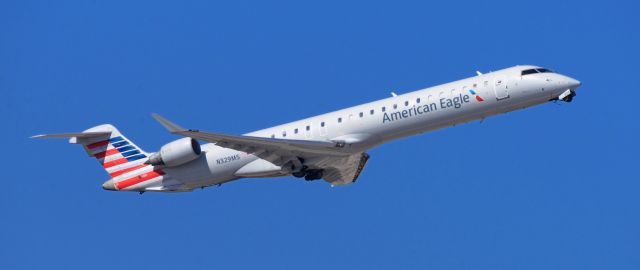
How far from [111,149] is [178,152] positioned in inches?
128

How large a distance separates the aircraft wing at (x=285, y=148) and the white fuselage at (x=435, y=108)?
1.59 ft

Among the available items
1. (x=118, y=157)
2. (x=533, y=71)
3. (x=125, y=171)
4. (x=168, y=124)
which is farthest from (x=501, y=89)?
(x=118, y=157)

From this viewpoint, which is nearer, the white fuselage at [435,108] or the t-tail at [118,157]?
the white fuselage at [435,108]

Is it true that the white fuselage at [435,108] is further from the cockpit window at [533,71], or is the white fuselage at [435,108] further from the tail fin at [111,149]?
the tail fin at [111,149]

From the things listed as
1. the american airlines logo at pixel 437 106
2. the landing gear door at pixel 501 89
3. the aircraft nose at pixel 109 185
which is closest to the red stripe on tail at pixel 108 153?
the aircraft nose at pixel 109 185

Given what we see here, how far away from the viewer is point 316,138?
97.4 feet

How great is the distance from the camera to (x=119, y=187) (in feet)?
106

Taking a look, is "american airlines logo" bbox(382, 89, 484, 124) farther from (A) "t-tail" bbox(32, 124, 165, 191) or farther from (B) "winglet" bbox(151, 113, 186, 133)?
(A) "t-tail" bbox(32, 124, 165, 191)

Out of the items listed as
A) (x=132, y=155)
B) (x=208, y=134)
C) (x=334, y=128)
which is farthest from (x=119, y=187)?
(x=334, y=128)

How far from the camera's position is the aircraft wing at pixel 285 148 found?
2850 centimetres

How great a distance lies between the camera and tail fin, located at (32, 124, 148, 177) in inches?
1280

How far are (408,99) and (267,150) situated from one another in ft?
14.5

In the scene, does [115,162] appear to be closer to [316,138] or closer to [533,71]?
[316,138]

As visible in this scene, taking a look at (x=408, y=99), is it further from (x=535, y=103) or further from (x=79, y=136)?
(x=79, y=136)
